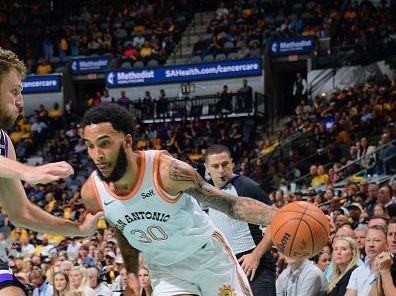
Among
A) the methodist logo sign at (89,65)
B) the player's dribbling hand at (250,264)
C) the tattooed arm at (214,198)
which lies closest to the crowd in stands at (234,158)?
the methodist logo sign at (89,65)

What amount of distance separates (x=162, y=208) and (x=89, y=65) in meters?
22.7

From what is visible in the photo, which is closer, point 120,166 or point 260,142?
point 120,166

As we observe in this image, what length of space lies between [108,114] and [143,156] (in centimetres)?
33

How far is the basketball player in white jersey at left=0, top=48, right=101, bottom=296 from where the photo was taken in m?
3.46

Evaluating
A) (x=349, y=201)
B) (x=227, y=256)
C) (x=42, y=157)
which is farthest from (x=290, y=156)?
(x=227, y=256)

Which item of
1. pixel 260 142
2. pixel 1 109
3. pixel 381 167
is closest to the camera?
pixel 1 109

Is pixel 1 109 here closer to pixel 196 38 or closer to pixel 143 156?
pixel 143 156

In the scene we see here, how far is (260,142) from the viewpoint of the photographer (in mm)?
20266

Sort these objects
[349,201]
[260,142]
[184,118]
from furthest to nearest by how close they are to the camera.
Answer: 1. [184,118]
2. [260,142]
3. [349,201]

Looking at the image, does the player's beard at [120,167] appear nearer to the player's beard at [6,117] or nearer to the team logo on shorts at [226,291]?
the player's beard at [6,117]

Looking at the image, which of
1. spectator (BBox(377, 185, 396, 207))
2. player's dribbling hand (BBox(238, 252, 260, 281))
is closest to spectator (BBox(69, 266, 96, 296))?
player's dribbling hand (BBox(238, 252, 260, 281))

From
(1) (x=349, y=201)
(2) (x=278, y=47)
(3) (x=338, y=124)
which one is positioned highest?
(2) (x=278, y=47)

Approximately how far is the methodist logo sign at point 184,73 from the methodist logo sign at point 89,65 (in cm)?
114

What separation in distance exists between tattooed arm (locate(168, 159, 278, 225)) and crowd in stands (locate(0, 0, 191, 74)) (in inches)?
848
